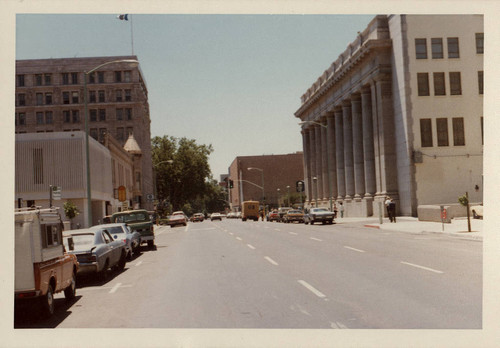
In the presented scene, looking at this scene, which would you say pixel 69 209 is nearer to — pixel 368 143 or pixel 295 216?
pixel 295 216

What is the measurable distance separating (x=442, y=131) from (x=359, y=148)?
17.1m

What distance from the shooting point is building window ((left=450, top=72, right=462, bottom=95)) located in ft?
131

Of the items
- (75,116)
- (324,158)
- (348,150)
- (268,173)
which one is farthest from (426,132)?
(268,173)

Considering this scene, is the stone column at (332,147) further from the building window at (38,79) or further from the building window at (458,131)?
the building window at (38,79)

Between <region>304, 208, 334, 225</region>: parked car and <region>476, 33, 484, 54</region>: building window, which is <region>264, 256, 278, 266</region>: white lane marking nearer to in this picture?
<region>476, 33, 484, 54</region>: building window

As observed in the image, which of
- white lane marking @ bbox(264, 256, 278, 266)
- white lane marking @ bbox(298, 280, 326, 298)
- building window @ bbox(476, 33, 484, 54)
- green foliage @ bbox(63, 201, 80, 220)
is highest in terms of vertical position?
building window @ bbox(476, 33, 484, 54)

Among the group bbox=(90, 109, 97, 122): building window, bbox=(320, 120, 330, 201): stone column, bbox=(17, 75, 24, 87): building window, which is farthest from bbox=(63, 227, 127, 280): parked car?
bbox=(17, 75, 24, 87): building window

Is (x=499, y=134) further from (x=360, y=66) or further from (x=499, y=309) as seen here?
(x=360, y=66)

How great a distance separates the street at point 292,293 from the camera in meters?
9.16

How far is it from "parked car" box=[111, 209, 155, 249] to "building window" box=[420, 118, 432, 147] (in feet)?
85.9

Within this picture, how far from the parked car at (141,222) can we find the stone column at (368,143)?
33428mm

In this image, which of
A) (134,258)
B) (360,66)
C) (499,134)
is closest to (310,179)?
(360,66)

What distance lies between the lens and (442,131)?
4366cm

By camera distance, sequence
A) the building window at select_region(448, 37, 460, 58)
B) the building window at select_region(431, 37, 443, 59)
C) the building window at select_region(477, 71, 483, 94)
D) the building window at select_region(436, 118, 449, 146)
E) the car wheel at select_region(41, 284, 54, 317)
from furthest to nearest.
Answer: the building window at select_region(436, 118, 449, 146)
the building window at select_region(431, 37, 443, 59)
the building window at select_region(448, 37, 460, 58)
the building window at select_region(477, 71, 483, 94)
the car wheel at select_region(41, 284, 54, 317)
